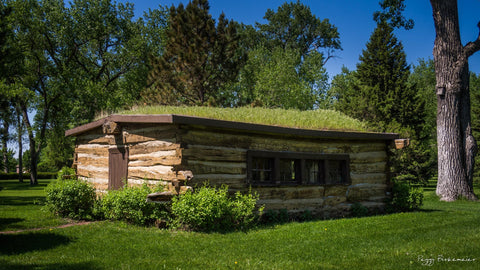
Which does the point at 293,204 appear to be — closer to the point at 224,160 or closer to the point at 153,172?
the point at 224,160

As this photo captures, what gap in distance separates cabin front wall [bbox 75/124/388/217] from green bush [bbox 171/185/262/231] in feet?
1.70


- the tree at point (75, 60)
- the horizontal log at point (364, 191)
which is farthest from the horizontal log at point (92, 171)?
the tree at point (75, 60)

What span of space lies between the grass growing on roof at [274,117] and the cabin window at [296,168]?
3.34ft

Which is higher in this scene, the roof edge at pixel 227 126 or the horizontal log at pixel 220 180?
the roof edge at pixel 227 126

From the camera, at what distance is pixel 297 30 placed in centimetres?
4541

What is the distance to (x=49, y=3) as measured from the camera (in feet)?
110

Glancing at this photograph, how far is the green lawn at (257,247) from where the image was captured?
21.4ft

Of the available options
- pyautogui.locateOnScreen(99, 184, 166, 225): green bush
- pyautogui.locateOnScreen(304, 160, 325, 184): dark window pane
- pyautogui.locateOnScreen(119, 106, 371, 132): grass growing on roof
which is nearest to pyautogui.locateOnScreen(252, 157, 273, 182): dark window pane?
pyautogui.locateOnScreen(119, 106, 371, 132): grass growing on roof

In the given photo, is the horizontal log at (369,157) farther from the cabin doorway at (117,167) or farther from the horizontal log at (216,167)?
the cabin doorway at (117,167)

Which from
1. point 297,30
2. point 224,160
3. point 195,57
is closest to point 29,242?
point 224,160

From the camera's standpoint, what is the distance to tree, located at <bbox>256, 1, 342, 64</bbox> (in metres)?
45.2

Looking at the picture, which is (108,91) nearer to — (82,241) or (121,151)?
(121,151)

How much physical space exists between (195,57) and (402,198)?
52.8ft

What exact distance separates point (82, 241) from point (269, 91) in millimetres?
25913
